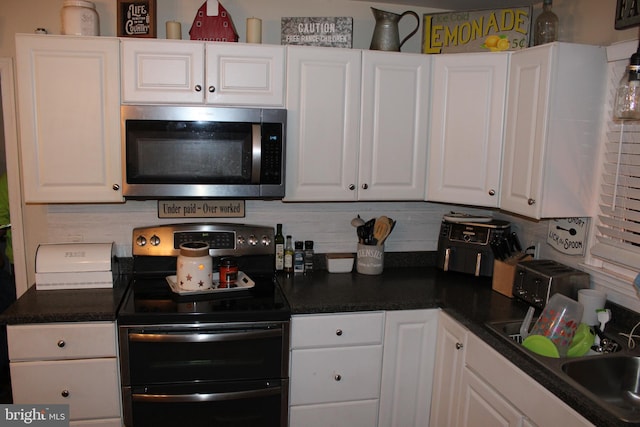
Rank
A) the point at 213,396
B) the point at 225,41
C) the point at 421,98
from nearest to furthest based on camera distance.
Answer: the point at 213,396 → the point at 225,41 → the point at 421,98

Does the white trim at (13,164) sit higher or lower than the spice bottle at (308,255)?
higher

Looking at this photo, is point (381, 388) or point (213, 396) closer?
point (213, 396)

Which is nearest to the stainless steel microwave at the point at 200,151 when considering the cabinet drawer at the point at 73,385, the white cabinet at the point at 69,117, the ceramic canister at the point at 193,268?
the white cabinet at the point at 69,117

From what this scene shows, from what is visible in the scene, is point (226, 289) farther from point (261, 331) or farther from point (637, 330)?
point (637, 330)

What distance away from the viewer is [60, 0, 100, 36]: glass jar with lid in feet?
7.29

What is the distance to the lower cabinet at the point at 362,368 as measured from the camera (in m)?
2.29

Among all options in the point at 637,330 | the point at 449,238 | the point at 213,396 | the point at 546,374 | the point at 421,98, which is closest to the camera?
the point at 546,374

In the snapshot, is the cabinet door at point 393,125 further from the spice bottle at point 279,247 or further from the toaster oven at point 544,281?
the toaster oven at point 544,281

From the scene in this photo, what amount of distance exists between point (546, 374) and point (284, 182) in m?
1.34

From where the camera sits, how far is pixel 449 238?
9.12 ft

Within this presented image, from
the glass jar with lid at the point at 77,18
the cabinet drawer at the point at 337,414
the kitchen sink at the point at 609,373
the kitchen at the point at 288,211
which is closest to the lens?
the kitchen sink at the point at 609,373

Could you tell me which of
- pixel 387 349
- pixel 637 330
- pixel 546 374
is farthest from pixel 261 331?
pixel 637 330

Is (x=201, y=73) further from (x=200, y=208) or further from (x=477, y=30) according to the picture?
(x=477, y=30)

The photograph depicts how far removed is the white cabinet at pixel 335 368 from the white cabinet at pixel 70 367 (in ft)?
2.56
